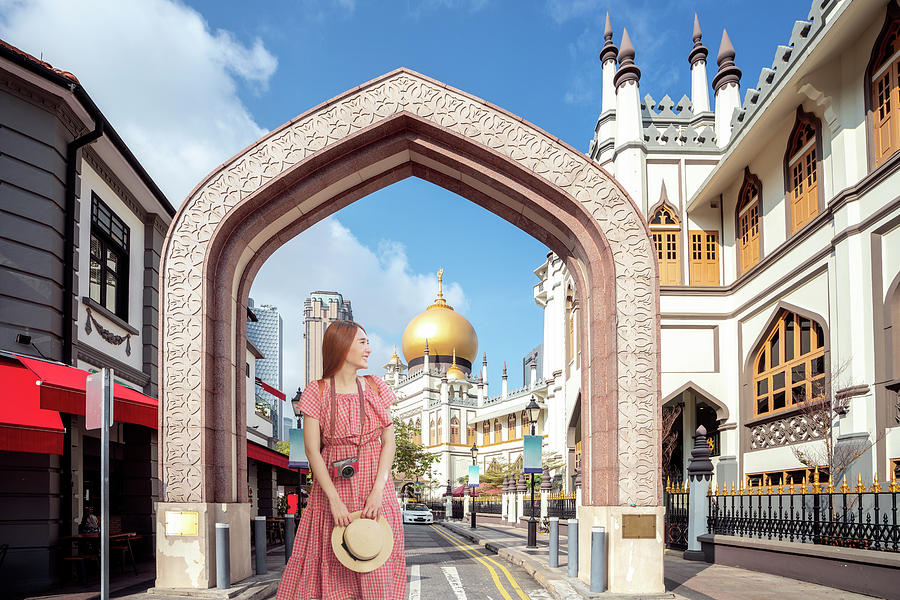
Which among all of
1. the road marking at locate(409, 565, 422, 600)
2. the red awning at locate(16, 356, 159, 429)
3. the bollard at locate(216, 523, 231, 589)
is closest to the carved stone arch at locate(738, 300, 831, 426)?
the road marking at locate(409, 565, 422, 600)

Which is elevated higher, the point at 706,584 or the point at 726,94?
the point at 726,94

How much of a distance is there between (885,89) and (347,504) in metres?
15.7

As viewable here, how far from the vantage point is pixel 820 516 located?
13.7m

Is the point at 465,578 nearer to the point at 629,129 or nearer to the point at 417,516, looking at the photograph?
the point at 629,129

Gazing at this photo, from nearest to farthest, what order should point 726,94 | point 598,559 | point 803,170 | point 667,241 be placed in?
point 598,559, point 803,170, point 667,241, point 726,94

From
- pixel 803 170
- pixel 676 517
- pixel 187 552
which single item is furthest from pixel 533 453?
pixel 187 552

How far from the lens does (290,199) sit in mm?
12141

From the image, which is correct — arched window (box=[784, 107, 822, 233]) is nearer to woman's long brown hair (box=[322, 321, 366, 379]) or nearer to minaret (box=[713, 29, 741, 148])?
minaret (box=[713, 29, 741, 148])

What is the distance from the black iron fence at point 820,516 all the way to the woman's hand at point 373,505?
8.94m

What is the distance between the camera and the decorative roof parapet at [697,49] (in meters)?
28.3

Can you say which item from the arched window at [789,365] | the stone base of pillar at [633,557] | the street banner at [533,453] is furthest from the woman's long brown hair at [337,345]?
the arched window at [789,365]

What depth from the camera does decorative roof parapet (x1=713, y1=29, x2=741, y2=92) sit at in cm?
2638

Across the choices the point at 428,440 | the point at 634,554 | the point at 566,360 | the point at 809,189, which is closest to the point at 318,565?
the point at 634,554

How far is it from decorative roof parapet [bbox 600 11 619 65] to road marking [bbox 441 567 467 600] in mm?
20956
